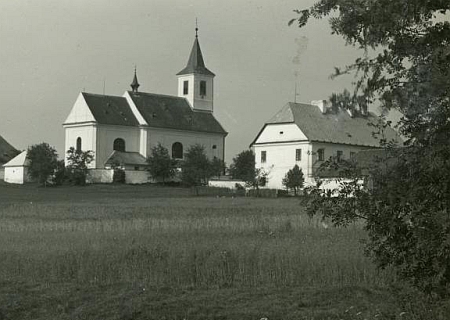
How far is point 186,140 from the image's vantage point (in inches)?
4284

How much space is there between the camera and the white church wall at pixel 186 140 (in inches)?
4122

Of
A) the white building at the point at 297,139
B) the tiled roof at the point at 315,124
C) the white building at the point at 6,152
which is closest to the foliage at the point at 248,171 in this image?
the white building at the point at 297,139

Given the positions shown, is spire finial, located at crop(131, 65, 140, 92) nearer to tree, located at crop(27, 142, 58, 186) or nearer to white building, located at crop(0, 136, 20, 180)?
white building, located at crop(0, 136, 20, 180)

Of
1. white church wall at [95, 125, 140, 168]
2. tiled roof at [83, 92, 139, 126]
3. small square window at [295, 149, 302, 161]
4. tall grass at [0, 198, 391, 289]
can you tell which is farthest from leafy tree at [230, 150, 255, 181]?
tall grass at [0, 198, 391, 289]

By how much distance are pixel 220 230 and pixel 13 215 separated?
17.1 m

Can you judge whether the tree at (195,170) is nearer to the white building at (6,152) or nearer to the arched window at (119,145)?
the arched window at (119,145)

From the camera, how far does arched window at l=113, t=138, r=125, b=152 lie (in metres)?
102

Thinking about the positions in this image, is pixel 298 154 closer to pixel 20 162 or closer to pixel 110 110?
pixel 110 110

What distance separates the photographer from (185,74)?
117188 mm

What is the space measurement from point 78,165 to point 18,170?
12949 mm

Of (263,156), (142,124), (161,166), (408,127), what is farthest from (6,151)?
(408,127)

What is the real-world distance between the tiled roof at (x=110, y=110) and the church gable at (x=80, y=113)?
0.46 meters

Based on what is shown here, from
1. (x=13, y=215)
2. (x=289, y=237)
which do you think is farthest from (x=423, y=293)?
(x=13, y=215)

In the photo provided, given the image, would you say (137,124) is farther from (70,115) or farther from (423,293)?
(423,293)
